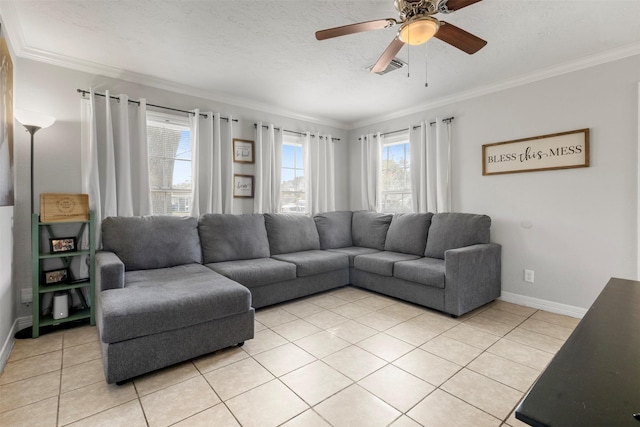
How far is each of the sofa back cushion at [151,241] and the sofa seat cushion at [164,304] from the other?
13.6 inches

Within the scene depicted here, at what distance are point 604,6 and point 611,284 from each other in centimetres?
204

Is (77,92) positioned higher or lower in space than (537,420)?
higher

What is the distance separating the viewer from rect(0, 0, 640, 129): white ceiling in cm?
212

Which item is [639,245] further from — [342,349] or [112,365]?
[112,365]

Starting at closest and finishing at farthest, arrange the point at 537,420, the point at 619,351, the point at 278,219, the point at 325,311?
the point at 537,420 → the point at 619,351 → the point at 325,311 → the point at 278,219

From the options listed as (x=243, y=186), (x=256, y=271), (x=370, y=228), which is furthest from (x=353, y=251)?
(x=243, y=186)

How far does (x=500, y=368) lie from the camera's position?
207 centimetres

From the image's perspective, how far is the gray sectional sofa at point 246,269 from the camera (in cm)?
197

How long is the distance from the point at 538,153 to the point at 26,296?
5164 mm

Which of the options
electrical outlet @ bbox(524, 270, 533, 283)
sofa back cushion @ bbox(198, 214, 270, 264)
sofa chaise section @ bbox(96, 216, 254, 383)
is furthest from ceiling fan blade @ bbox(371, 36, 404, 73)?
electrical outlet @ bbox(524, 270, 533, 283)

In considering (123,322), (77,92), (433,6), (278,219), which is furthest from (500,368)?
(77,92)

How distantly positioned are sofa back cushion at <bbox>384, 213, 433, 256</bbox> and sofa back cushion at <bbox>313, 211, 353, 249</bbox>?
0.68 meters

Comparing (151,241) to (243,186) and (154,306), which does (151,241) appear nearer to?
(154,306)

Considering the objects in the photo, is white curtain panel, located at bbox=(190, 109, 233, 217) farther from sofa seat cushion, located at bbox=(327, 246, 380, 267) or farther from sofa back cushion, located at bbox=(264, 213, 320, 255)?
sofa seat cushion, located at bbox=(327, 246, 380, 267)
